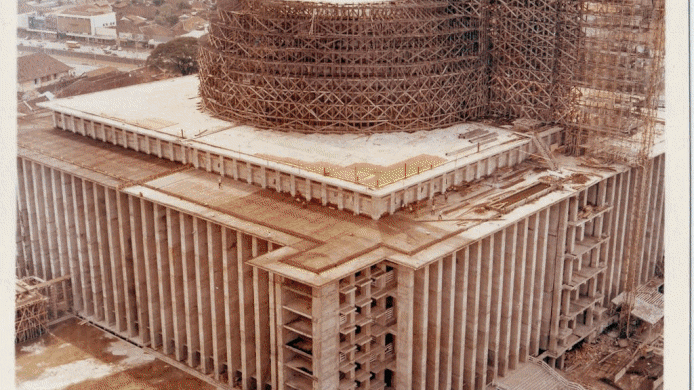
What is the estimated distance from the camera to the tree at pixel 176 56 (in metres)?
113

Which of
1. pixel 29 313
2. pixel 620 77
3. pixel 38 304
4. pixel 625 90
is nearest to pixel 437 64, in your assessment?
pixel 620 77

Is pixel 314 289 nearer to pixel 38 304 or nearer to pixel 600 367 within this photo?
pixel 600 367

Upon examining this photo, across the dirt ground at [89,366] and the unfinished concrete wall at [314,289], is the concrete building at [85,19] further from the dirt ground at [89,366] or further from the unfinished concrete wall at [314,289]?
the dirt ground at [89,366]

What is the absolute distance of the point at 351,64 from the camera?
60.0 m

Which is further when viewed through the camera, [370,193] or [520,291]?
[520,291]

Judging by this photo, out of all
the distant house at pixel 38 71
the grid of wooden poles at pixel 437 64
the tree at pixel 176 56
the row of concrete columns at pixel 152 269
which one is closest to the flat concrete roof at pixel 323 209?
the row of concrete columns at pixel 152 269

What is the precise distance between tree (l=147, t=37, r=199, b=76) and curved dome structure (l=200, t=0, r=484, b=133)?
5119 centimetres

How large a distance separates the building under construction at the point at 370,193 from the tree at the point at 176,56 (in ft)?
144

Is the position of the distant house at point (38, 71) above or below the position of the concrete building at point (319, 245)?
above

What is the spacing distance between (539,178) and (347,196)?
14484mm

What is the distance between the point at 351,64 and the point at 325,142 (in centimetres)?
590

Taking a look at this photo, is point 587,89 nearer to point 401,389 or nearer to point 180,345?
point 401,389

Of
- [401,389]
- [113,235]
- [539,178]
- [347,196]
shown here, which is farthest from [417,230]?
[113,235]

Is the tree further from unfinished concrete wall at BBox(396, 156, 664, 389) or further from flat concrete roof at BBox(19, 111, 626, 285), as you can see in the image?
unfinished concrete wall at BBox(396, 156, 664, 389)
